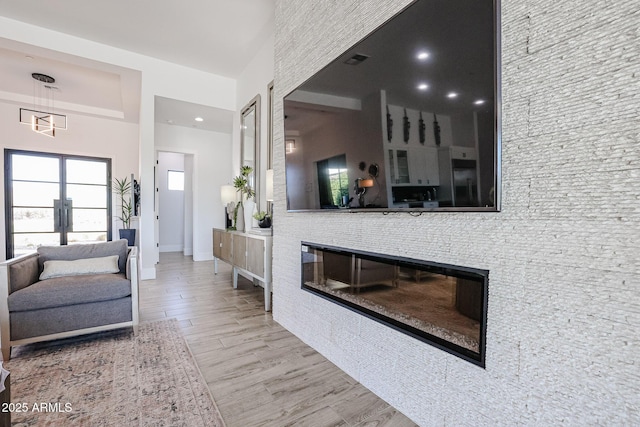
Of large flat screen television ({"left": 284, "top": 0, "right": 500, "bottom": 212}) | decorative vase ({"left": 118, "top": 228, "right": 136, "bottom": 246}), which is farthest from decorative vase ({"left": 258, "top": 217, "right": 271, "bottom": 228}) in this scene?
decorative vase ({"left": 118, "top": 228, "right": 136, "bottom": 246})

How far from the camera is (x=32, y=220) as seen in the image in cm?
571

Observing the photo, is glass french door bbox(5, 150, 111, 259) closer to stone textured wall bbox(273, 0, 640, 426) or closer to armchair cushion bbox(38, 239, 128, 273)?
armchair cushion bbox(38, 239, 128, 273)

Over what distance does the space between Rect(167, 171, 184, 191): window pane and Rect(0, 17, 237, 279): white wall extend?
3.32 metres

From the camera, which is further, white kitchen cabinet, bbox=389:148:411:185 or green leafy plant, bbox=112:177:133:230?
green leafy plant, bbox=112:177:133:230

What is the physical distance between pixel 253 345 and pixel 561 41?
8.12 feet

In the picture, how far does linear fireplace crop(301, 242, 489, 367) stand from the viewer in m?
1.23

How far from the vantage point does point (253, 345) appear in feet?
7.63

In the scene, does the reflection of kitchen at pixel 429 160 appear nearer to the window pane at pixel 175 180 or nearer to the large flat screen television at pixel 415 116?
the large flat screen television at pixel 415 116

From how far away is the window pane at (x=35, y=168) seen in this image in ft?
18.2

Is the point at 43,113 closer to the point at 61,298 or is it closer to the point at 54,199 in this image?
the point at 54,199

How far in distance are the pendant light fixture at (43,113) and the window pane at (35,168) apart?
0.90 meters

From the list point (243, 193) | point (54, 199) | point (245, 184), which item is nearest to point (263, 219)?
point (245, 184)

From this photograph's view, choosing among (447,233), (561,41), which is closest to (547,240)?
(447,233)

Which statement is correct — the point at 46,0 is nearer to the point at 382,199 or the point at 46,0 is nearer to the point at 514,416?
the point at 382,199
